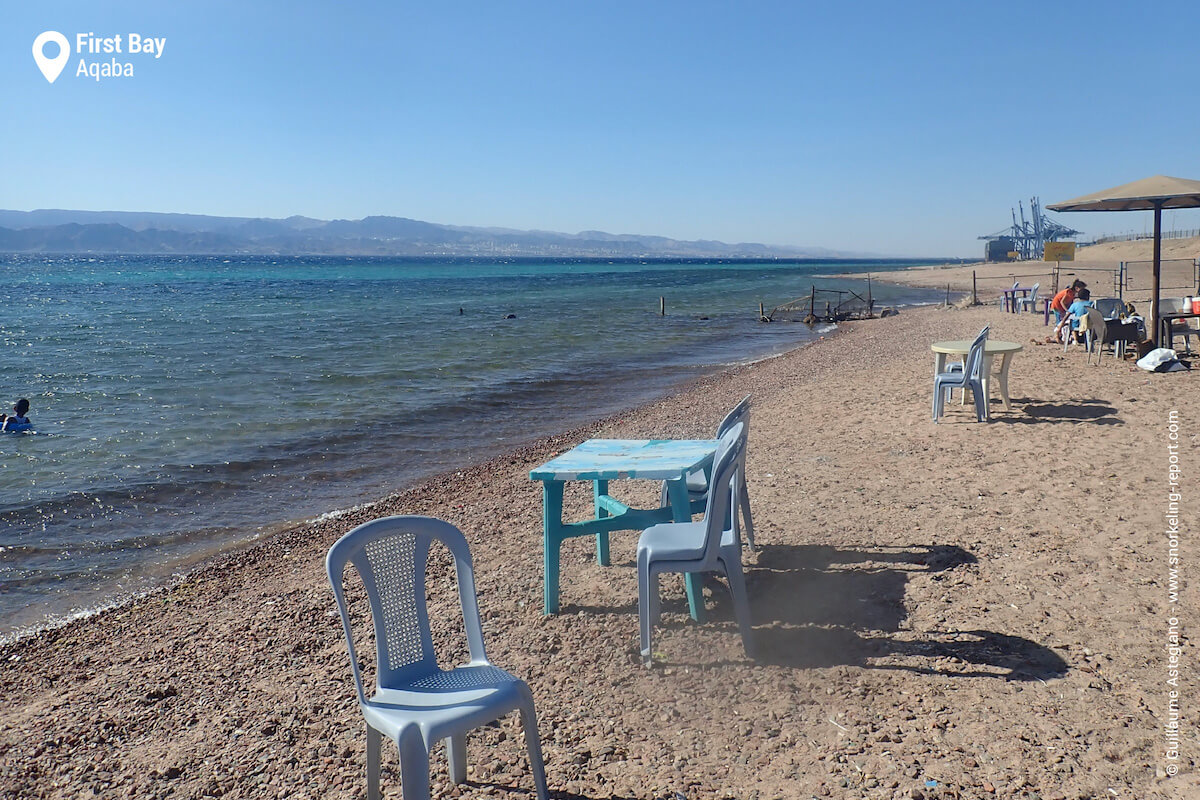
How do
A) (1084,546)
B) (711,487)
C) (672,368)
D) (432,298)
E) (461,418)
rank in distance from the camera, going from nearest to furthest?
(711,487) → (1084,546) → (461,418) → (672,368) → (432,298)

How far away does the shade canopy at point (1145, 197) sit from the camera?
9945mm

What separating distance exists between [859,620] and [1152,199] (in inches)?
369

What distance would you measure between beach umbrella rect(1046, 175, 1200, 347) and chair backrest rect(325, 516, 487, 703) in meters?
10.5

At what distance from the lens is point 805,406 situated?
10461 mm

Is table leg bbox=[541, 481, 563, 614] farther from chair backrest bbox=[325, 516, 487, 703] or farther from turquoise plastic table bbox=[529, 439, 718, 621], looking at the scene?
chair backrest bbox=[325, 516, 487, 703]

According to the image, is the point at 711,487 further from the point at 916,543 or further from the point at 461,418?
the point at 461,418

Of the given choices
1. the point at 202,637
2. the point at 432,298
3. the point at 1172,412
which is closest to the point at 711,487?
the point at 202,637

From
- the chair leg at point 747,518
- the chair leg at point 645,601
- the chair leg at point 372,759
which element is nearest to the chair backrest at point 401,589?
the chair leg at point 372,759

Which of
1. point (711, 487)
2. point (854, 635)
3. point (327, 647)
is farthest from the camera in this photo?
point (327, 647)

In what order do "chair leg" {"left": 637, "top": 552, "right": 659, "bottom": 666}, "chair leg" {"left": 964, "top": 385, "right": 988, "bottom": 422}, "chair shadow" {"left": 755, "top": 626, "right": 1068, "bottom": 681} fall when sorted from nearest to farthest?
1. "chair shadow" {"left": 755, "top": 626, "right": 1068, "bottom": 681}
2. "chair leg" {"left": 637, "top": 552, "right": 659, "bottom": 666}
3. "chair leg" {"left": 964, "top": 385, "right": 988, "bottom": 422}

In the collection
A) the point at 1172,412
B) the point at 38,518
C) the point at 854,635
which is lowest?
the point at 38,518

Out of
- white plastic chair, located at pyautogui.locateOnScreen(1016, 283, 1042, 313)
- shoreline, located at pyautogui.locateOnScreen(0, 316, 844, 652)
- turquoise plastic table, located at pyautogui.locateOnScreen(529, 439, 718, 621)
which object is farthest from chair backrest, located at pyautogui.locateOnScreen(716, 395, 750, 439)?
white plastic chair, located at pyautogui.locateOnScreen(1016, 283, 1042, 313)

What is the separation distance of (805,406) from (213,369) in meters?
15.6

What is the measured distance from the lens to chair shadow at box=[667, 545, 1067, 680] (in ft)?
11.8
